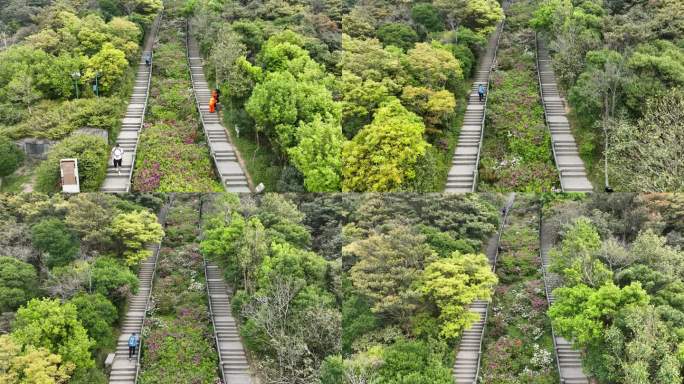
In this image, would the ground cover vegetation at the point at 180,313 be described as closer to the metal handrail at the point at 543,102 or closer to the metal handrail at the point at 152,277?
the metal handrail at the point at 152,277

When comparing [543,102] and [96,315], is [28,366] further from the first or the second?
[543,102]

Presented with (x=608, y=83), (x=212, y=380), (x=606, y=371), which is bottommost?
(x=212, y=380)

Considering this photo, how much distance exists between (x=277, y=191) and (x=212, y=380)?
282 inches

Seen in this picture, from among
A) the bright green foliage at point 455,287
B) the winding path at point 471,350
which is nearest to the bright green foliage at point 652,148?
the bright green foliage at point 455,287

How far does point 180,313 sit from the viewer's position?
29469 mm

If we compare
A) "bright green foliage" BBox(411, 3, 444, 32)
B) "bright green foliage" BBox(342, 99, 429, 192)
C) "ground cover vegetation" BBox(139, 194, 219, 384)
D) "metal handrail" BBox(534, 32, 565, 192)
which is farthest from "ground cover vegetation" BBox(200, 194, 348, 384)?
"bright green foliage" BBox(411, 3, 444, 32)

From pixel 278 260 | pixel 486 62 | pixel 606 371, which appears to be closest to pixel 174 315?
pixel 278 260

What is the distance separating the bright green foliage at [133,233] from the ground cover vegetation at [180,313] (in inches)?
71.6

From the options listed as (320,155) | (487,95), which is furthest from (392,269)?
(487,95)

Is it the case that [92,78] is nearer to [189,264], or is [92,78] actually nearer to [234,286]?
[189,264]

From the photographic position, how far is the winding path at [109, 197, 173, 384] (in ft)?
85.9

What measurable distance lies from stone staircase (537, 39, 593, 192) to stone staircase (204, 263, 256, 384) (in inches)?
535

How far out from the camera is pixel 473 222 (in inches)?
1213

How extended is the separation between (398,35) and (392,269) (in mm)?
12447
